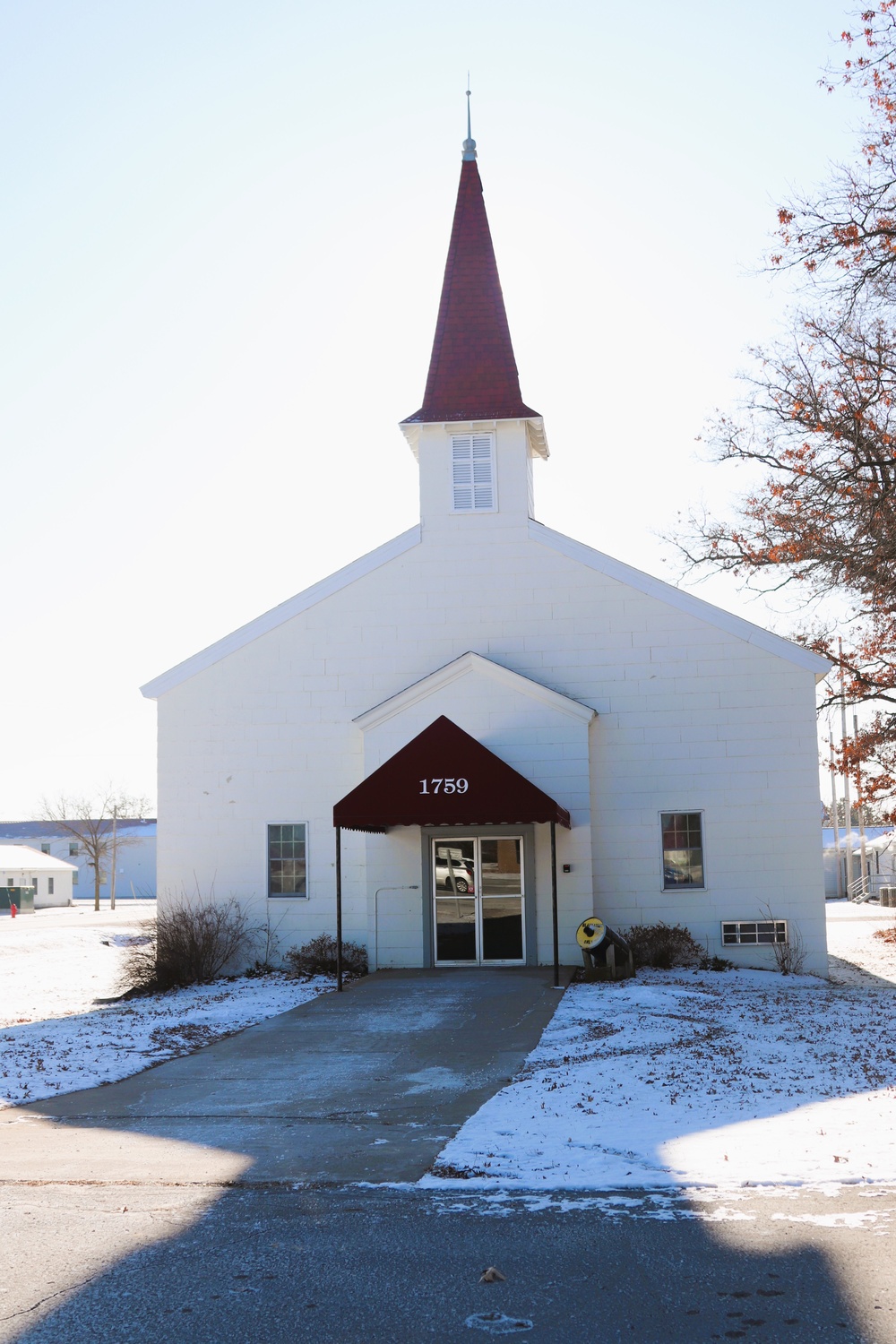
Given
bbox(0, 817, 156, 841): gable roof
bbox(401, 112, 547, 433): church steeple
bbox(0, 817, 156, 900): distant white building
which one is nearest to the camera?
bbox(401, 112, 547, 433): church steeple

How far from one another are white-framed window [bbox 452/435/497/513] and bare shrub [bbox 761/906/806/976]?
855 centimetres

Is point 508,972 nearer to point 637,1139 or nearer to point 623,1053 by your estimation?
point 623,1053

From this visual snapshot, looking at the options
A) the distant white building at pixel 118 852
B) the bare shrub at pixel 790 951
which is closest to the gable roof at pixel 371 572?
the bare shrub at pixel 790 951

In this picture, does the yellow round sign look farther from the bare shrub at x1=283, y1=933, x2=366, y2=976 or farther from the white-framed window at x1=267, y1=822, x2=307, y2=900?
the white-framed window at x1=267, y1=822, x2=307, y2=900

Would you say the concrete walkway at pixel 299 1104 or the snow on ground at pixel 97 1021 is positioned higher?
the concrete walkway at pixel 299 1104

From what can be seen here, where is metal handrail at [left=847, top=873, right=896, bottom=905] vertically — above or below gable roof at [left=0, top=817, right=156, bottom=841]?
below

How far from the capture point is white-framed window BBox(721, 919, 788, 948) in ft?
68.5

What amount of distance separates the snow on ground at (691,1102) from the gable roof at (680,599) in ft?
22.2

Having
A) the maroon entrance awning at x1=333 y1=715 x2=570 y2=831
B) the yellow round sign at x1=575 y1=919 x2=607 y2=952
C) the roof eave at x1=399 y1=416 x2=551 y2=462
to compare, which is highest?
the roof eave at x1=399 y1=416 x2=551 y2=462

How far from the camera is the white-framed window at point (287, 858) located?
21.8 m

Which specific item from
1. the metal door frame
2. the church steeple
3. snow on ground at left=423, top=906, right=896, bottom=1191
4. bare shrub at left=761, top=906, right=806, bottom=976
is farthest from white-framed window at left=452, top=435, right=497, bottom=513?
snow on ground at left=423, top=906, right=896, bottom=1191

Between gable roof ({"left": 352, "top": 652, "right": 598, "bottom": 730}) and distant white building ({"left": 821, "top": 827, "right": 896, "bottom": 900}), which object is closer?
gable roof ({"left": 352, "top": 652, "right": 598, "bottom": 730})

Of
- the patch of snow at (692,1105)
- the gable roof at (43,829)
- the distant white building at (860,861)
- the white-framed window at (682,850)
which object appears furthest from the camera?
the gable roof at (43,829)

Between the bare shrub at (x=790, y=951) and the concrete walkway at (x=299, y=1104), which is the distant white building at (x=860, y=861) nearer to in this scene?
the bare shrub at (x=790, y=951)
